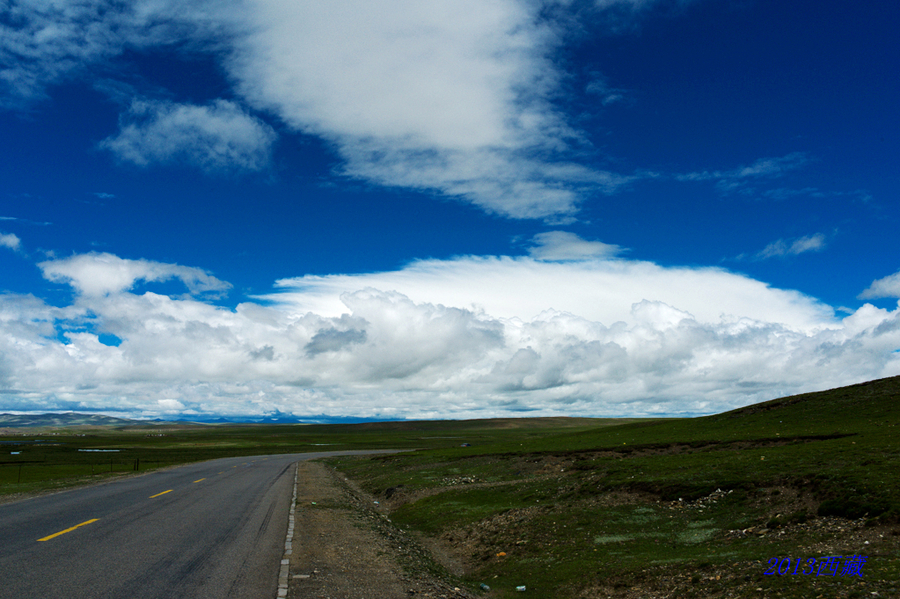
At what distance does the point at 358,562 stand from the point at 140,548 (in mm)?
6920

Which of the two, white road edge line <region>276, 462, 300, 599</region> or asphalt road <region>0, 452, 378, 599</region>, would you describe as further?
white road edge line <region>276, 462, 300, 599</region>

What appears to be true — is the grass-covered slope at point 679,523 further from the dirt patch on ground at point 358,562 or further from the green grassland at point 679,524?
the dirt patch on ground at point 358,562

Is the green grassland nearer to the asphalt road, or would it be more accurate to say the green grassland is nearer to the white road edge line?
the white road edge line

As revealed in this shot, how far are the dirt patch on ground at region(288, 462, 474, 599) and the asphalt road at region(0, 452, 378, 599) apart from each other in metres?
0.87

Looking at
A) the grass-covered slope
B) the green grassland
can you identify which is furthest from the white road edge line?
the grass-covered slope

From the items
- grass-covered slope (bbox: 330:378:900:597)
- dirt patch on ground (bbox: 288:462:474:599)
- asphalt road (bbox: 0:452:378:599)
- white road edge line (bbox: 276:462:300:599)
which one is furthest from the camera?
grass-covered slope (bbox: 330:378:900:597)

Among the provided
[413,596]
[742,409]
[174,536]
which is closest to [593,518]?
[413,596]

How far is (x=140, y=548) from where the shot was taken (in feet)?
54.9

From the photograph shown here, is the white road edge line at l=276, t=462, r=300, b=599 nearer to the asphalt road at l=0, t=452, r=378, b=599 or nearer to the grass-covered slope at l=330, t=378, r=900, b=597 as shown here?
the asphalt road at l=0, t=452, r=378, b=599

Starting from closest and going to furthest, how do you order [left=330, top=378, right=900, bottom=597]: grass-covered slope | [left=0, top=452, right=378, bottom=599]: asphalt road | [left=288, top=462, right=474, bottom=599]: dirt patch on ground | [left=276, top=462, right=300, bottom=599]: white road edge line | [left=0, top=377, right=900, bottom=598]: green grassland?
[left=0, top=452, right=378, bottom=599]: asphalt road
[left=276, top=462, right=300, bottom=599]: white road edge line
[left=288, top=462, right=474, bottom=599]: dirt patch on ground
[left=0, top=377, right=900, bottom=598]: green grassland
[left=330, top=378, right=900, bottom=597]: grass-covered slope

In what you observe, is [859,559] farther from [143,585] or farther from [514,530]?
[143,585]

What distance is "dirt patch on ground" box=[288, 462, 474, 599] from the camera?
45.0ft

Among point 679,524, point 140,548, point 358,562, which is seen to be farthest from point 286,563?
point 679,524

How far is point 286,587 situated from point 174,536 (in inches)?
337
